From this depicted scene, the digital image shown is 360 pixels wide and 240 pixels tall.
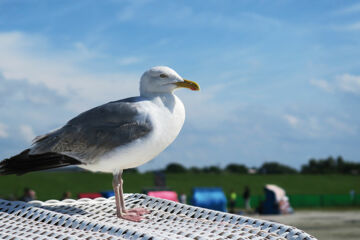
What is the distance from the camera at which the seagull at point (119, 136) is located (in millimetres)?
4543

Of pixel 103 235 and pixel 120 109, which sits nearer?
pixel 103 235

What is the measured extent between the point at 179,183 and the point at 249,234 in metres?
52.3

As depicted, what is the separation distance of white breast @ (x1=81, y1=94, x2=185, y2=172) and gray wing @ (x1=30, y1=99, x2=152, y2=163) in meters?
0.06

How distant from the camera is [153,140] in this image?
14.9 ft

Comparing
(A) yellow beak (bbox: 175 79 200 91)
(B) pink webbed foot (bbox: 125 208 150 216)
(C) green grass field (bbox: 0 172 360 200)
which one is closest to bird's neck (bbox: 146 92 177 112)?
(A) yellow beak (bbox: 175 79 200 91)

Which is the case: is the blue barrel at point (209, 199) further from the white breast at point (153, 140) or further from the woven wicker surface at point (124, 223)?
the white breast at point (153, 140)

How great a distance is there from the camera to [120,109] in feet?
15.3

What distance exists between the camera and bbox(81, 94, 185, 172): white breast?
452cm

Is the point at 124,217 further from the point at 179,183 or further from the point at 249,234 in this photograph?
the point at 179,183

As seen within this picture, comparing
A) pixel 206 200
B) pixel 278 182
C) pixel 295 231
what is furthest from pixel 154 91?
pixel 278 182

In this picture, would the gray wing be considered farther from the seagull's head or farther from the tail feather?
the seagull's head

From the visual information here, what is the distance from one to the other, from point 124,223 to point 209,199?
1894 centimetres

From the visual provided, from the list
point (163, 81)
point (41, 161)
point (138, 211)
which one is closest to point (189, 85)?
point (163, 81)

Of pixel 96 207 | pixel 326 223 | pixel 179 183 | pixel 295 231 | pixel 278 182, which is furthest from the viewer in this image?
pixel 278 182
